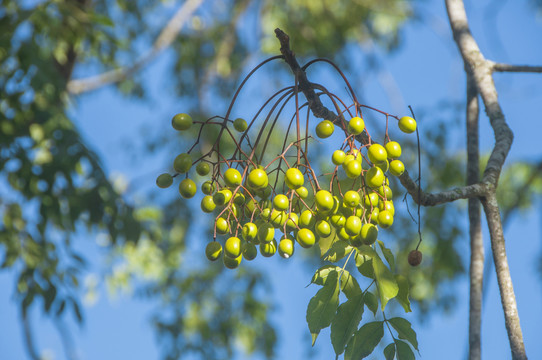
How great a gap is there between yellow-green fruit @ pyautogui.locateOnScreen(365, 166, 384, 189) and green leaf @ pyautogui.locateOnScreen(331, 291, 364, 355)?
0.84 ft

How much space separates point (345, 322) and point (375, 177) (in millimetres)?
327

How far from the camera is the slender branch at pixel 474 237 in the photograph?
1497mm

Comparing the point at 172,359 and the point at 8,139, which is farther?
the point at 172,359

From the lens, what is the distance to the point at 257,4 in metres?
7.70

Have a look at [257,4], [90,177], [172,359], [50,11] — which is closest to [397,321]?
[90,177]

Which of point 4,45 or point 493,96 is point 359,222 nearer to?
point 493,96

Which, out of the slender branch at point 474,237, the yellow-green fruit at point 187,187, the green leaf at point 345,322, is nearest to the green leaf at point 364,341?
the green leaf at point 345,322

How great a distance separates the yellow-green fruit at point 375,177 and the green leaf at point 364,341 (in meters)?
0.32

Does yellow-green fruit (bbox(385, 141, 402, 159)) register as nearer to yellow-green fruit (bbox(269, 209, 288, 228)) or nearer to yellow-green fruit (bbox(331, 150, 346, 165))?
yellow-green fruit (bbox(331, 150, 346, 165))

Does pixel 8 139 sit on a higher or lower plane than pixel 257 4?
lower

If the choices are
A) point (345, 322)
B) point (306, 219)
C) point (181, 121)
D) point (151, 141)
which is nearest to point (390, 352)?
point (345, 322)

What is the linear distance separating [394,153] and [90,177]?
7.22 ft

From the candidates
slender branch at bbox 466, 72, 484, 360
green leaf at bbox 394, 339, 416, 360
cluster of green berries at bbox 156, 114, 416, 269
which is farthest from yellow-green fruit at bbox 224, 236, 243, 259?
slender branch at bbox 466, 72, 484, 360

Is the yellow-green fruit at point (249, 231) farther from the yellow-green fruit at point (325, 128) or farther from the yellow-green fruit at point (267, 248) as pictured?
the yellow-green fruit at point (325, 128)
